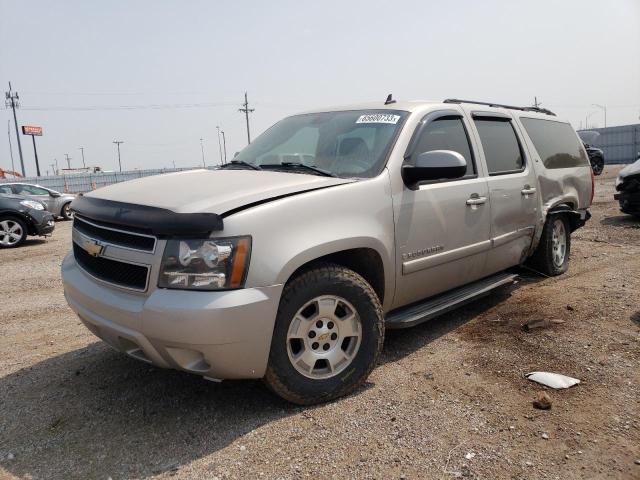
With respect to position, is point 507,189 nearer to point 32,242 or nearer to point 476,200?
point 476,200

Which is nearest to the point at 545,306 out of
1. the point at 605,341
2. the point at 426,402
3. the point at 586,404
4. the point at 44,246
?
the point at 605,341

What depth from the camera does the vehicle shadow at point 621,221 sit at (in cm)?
880

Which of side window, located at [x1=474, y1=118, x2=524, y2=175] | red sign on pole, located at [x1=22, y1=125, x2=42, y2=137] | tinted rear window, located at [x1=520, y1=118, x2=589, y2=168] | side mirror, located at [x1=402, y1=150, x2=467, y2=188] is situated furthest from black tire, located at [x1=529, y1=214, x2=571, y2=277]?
red sign on pole, located at [x1=22, y1=125, x2=42, y2=137]

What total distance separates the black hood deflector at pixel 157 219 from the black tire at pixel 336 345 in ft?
1.85

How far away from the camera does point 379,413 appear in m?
2.83

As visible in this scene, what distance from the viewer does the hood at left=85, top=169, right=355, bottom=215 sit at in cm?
259

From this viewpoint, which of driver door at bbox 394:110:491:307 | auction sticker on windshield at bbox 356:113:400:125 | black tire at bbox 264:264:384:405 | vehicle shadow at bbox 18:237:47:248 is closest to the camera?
black tire at bbox 264:264:384:405

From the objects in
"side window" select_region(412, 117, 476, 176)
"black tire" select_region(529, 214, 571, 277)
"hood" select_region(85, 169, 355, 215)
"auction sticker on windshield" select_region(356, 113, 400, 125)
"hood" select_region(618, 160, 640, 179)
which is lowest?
"black tire" select_region(529, 214, 571, 277)

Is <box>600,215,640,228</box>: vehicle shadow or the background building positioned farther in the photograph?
the background building

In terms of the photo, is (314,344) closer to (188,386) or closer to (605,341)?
(188,386)

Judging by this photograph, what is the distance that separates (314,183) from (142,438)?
1.69 meters

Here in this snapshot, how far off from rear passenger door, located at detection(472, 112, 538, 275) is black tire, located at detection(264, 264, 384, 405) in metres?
1.59

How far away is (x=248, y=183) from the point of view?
117 inches

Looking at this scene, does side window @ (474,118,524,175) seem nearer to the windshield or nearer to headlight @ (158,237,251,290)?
the windshield
